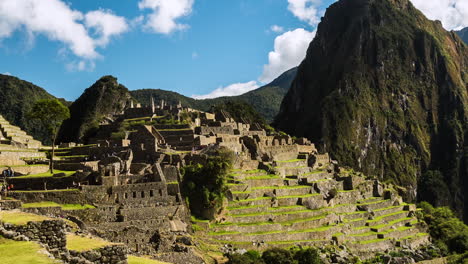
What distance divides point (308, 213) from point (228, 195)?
941 centimetres

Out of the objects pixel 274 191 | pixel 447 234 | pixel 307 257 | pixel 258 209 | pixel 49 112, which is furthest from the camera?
pixel 447 234

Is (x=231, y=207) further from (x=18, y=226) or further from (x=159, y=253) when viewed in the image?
(x=18, y=226)

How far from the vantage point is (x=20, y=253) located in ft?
42.6

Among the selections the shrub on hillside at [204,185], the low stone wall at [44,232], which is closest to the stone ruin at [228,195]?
the shrub on hillside at [204,185]

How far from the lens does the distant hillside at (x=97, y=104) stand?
91.2 meters

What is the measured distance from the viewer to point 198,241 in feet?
114

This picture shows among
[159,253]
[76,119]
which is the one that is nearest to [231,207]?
[159,253]

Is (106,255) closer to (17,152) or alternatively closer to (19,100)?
(17,152)

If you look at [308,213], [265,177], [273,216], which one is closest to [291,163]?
[265,177]

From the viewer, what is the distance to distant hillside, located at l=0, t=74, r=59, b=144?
104 metres

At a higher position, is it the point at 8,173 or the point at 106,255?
the point at 8,173

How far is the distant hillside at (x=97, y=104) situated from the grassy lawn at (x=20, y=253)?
75.3 metres

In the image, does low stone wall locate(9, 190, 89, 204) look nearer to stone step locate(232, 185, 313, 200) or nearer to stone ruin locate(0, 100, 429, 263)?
stone ruin locate(0, 100, 429, 263)

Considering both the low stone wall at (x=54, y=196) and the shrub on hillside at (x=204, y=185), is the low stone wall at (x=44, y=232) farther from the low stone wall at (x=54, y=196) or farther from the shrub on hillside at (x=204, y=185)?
the shrub on hillside at (x=204, y=185)
